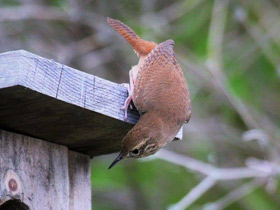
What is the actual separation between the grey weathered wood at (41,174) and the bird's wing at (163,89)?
0.44 metres

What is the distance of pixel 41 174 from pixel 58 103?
1.44 feet

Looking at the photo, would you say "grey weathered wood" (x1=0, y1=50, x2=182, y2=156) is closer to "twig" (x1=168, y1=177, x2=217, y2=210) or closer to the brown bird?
the brown bird

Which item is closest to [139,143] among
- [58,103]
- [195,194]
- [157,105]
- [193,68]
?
[157,105]

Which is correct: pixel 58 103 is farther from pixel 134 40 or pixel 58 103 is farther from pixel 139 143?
pixel 134 40

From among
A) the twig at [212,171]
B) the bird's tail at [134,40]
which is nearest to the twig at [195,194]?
the twig at [212,171]

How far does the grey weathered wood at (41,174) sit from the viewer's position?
3051 millimetres

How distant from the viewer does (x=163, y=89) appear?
3.67m

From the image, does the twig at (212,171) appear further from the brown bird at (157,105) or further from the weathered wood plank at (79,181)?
the weathered wood plank at (79,181)

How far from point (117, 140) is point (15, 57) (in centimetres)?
88

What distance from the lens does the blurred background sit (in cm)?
544

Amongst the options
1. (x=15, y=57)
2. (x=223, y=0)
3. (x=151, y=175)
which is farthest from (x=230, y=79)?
(x=15, y=57)

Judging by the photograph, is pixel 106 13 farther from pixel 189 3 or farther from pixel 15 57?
pixel 15 57

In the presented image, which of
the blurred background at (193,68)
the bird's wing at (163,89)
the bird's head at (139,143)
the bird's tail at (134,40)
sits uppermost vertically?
the blurred background at (193,68)

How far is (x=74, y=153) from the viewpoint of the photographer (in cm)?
350
